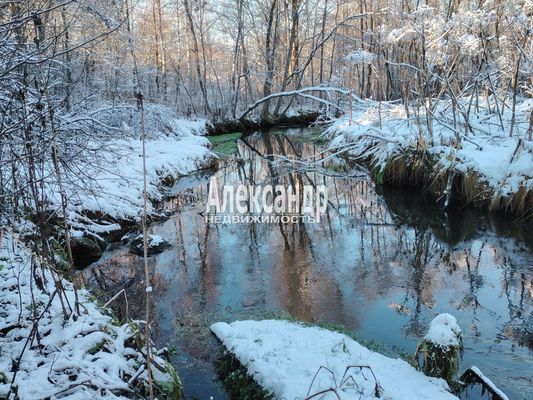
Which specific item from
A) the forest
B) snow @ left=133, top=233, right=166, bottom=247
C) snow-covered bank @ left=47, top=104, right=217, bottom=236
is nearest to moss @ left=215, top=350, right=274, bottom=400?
→ the forest

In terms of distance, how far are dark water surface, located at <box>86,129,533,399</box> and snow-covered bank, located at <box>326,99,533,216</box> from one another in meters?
0.49

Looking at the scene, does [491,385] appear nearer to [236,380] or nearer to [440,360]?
[440,360]

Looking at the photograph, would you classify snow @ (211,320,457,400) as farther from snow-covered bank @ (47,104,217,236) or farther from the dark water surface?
snow-covered bank @ (47,104,217,236)

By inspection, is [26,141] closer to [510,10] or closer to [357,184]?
[510,10]

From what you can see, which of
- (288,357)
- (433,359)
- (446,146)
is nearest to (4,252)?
(288,357)

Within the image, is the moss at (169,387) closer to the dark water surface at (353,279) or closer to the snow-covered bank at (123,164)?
the dark water surface at (353,279)

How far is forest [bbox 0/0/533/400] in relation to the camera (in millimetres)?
2871

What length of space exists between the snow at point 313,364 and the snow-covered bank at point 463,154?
5.25m

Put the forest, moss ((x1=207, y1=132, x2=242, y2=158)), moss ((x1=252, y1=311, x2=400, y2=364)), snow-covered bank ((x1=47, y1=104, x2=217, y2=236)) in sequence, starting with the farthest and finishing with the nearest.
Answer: moss ((x1=207, y1=132, x2=242, y2=158)) < snow-covered bank ((x1=47, y1=104, x2=217, y2=236)) < moss ((x1=252, y1=311, x2=400, y2=364)) < the forest

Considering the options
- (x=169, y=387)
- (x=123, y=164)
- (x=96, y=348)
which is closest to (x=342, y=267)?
(x=169, y=387)

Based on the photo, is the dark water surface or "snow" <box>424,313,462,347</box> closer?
"snow" <box>424,313,462,347</box>

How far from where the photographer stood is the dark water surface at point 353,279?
4.16 m

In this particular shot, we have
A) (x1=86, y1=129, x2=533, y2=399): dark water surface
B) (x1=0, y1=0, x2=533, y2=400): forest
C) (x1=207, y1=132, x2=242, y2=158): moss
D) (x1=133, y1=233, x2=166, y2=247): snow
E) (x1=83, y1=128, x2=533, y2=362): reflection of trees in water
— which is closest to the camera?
(x1=0, y1=0, x2=533, y2=400): forest

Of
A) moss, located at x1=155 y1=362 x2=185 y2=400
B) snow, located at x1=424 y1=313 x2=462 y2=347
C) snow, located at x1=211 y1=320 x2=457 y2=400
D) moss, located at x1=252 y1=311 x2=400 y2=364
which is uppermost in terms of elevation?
snow, located at x1=424 y1=313 x2=462 y2=347
